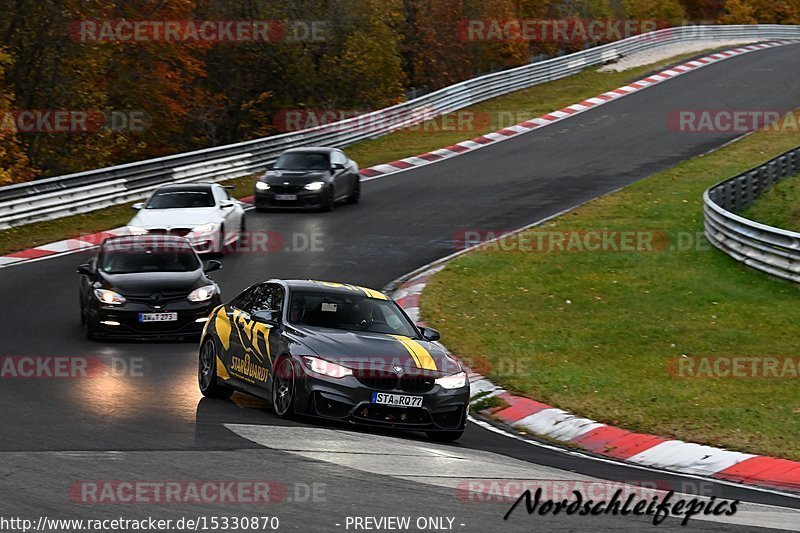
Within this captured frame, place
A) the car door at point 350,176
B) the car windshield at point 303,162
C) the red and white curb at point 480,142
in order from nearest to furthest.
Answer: the red and white curb at point 480,142, the car windshield at point 303,162, the car door at point 350,176

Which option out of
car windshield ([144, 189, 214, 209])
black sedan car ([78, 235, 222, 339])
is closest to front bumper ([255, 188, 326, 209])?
car windshield ([144, 189, 214, 209])

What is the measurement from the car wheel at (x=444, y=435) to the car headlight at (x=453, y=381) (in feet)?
1.45

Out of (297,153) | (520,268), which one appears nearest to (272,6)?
(297,153)

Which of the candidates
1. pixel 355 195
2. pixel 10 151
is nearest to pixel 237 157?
pixel 355 195

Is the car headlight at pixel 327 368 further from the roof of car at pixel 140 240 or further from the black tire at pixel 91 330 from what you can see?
the roof of car at pixel 140 240

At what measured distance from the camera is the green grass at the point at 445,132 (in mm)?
26172

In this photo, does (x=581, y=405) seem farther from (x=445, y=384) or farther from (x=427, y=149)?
(x=427, y=149)

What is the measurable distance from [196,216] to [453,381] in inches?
488

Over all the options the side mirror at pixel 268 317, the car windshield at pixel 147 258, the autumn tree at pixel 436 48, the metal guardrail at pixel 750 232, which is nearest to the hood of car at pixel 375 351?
the side mirror at pixel 268 317

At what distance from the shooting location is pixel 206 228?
75.9 ft

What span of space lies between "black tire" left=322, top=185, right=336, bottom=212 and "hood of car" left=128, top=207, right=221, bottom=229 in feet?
17.5

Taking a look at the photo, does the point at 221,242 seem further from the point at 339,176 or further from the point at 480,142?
the point at 480,142

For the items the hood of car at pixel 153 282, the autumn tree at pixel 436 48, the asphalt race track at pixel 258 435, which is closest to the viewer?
the asphalt race track at pixel 258 435

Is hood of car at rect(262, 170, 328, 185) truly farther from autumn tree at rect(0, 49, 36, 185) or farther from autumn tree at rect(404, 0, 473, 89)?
autumn tree at rect(404, 0, 473, 89)
